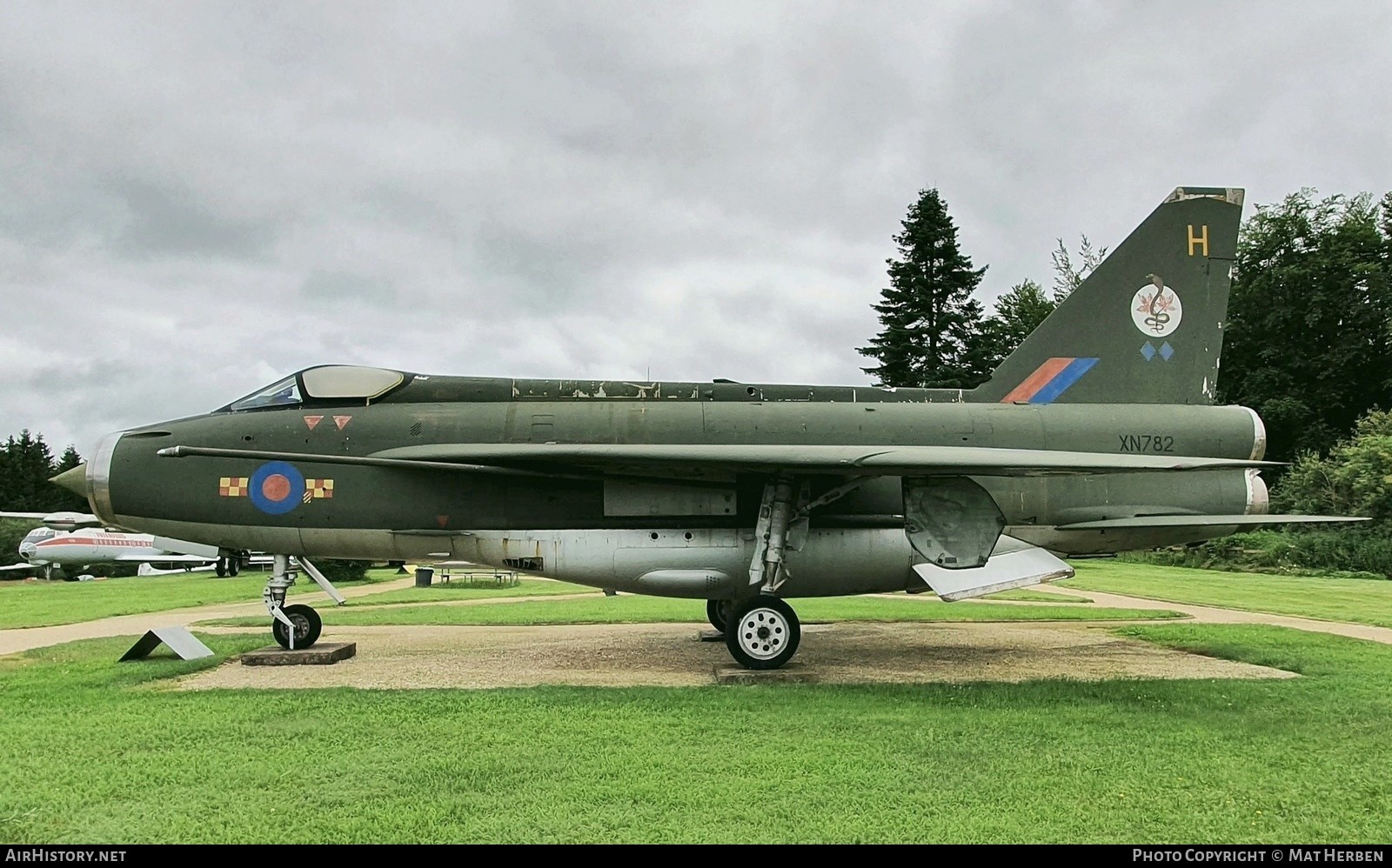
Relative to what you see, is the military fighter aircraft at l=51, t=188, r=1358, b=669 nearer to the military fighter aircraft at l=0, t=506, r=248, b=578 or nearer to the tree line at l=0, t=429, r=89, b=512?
the military fighter aircraft at l=0, t=506, r=248, b=578

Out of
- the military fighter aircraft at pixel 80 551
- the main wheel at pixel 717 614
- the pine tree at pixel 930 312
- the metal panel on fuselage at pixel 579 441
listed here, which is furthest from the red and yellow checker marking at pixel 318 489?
the pine tree at pixel 930 312

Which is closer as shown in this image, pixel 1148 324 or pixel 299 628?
pixel 299 628

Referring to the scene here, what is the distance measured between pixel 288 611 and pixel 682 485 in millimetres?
4582

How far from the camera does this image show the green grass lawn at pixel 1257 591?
51.2ft

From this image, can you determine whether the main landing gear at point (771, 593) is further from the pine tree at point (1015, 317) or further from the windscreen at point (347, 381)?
the pine tree at point (1015, 317)

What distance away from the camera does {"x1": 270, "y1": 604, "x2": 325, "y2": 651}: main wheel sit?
9.59 m

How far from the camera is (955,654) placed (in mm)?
10359

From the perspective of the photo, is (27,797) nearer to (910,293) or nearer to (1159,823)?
(1159,823)

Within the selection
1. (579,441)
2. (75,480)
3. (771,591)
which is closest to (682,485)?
(579,441)

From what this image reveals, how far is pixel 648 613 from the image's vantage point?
1541 cm

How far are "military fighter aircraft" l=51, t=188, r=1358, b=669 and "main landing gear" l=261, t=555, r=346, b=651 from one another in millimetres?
27

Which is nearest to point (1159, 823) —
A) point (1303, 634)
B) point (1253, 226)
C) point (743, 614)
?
point (743, 614)

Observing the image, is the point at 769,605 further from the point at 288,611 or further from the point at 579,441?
the point at 288,611

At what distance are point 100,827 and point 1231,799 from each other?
541 centimetres
